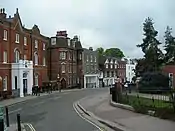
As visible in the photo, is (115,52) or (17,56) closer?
(17,56)

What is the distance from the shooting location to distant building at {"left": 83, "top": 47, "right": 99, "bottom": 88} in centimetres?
9525

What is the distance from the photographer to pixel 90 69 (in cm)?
9981

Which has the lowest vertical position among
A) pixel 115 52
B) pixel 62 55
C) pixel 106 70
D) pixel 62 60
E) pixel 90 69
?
pixel 106 70

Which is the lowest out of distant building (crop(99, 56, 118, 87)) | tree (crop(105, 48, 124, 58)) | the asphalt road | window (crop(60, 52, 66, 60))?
the asphalt road

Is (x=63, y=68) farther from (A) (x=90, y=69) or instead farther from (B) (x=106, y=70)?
(B) (x=106, y=70)

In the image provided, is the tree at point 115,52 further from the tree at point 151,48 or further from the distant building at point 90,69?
the tree at point 151,48

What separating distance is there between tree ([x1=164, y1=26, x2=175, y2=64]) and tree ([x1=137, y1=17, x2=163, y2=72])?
230 centimetres

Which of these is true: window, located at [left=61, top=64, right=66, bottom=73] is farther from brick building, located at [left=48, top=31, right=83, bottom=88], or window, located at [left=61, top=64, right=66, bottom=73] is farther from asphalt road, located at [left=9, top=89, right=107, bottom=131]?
asphalt road, located at [left=9, top=89, right=107, bottom=131]

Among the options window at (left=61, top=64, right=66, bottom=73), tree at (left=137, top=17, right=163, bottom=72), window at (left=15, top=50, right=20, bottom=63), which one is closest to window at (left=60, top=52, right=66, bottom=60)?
window at (left=61, top=64, right=66, bottom=73)

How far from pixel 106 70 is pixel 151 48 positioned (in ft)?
151

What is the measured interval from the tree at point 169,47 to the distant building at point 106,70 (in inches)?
1518

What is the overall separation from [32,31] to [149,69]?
23731mm

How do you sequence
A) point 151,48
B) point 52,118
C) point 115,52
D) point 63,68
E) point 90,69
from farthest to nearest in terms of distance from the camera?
point 115,52
point 90,69
point 63,68
point 151,48
point 52,118

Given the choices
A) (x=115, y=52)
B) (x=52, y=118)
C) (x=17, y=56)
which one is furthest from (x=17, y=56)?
(x=115, y=52)
